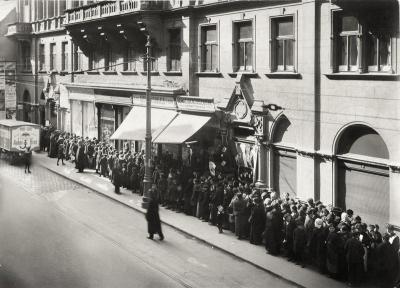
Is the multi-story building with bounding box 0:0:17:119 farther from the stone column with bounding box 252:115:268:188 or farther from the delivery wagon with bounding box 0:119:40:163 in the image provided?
the stone column with bounding box 252:115:268:188

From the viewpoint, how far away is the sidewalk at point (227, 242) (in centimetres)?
1457

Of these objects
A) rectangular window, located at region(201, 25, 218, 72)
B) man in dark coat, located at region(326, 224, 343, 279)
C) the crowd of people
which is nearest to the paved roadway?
man in dark coat, located at region(326, 224, 343, 279)

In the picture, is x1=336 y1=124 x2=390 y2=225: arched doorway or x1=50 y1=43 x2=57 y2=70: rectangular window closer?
x1=336 y1=124 x2=390 y2=225: arched doorway

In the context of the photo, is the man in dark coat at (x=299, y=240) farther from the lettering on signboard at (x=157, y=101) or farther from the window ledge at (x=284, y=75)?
the lettering on signboard at (x=157, y=101)

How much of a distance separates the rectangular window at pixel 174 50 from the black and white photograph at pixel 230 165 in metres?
0.06

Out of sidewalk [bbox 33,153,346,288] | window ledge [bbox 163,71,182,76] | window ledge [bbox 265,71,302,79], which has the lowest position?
sidewalk [bbox 33,153,346,288]

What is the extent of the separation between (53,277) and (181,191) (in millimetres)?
8899

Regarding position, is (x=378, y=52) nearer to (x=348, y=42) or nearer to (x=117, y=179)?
(x=348, y=42)

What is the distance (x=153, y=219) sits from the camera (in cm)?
1814

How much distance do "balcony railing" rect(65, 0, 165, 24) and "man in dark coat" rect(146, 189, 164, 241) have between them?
42.8 ft

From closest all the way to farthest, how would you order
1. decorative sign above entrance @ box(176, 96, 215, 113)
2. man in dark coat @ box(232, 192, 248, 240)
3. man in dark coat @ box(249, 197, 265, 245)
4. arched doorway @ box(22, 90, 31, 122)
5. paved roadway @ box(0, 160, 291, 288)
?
paved roadway @ box(0, 160, 291, 288) → man in dark coat @ box(249, 197, 265, 245) → man in dark coat @ box(232, 192, 248, 240) → decorative sign above entrance @ box(176, 96, 215, 113) → arched doorway @ box(22, 90, 31, 122)

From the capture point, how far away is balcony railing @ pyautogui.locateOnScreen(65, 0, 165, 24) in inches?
1091

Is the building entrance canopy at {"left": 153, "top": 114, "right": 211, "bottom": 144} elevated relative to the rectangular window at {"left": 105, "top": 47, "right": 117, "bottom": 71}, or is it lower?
lower

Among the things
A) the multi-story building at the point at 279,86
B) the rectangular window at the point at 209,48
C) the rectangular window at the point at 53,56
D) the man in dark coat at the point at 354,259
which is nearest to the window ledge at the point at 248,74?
the multi-story building at the point at 279,86
